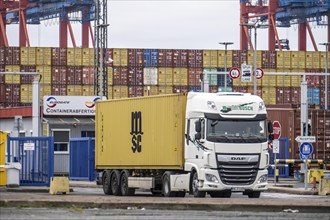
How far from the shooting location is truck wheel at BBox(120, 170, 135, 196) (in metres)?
36.8

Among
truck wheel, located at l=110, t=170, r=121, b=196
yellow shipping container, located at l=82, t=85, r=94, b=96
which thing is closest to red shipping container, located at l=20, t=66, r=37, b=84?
yellow shipping container, located at l=82, t=85, r=94, b=96

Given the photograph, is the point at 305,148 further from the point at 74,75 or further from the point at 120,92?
the point at 74,75

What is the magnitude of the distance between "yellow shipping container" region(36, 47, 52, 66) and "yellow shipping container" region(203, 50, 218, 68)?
12905mm

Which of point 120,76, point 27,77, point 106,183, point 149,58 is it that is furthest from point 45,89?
point 106,183

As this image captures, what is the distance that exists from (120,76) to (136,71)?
138 centimetres

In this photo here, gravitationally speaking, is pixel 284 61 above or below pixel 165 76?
above

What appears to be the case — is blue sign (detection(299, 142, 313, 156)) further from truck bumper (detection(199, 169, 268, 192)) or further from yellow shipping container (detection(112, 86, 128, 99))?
yellow shipping container (detection(112, 86, 128, 99))

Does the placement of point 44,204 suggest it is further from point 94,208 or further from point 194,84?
point 194,84

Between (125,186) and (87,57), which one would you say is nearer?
(125,186)

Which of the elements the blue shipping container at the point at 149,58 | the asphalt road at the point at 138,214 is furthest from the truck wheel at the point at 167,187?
the blue shipping container at the point at 149,58

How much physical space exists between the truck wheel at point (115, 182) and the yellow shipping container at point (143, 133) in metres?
0.22

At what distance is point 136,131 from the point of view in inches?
1467

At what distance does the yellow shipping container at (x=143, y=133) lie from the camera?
34750 millimetres

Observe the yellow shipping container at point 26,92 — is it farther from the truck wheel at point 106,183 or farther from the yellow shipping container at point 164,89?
the truck wheel at point 106,183
